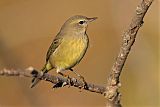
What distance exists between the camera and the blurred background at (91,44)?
5.16 metres

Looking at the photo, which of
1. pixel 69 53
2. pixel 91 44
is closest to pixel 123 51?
pixel 69 53

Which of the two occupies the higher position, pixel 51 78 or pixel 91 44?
pixel 51 78

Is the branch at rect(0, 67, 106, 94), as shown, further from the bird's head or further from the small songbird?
the bird's head

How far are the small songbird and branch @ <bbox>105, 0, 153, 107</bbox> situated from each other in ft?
4.28

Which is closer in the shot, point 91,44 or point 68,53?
point 68,53

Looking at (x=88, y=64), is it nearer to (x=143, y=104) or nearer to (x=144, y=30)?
(x=144, y=30)

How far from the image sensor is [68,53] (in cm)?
341

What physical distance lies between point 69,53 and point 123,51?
160cm

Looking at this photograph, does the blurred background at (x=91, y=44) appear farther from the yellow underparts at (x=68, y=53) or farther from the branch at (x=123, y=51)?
the branch at (x=123, y=51)

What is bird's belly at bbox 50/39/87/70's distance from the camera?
3.34m

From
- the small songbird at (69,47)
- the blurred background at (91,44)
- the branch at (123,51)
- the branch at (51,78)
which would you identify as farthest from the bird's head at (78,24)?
the branch at (123,51)

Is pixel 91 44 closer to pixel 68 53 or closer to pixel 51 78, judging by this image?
pixel 68 53

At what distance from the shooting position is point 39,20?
6.64 m

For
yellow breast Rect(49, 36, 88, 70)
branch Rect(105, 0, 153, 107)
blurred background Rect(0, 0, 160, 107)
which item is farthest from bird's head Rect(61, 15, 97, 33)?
branch Rect(105, 0, 153, 107)
